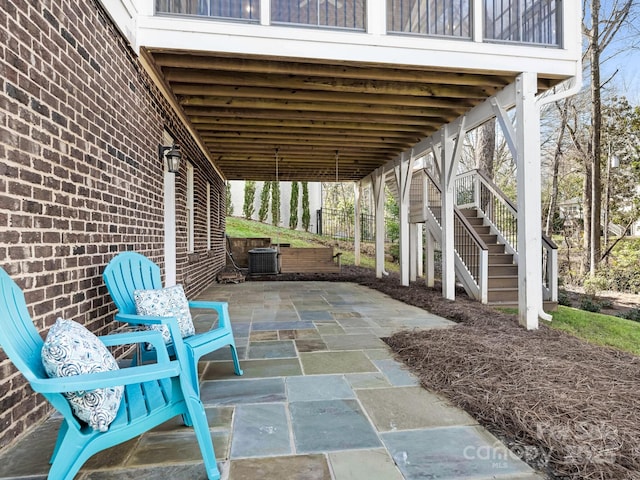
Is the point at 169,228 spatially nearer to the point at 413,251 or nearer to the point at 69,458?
the point at 69,458

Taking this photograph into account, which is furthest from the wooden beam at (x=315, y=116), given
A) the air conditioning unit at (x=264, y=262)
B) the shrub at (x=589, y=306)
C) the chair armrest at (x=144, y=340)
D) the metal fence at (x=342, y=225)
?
the metal fence at (x=342, y=225)

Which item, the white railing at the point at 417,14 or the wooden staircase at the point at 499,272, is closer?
the white railing at the point at 417,14

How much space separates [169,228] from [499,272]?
5.19 metres

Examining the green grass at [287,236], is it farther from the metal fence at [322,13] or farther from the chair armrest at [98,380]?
the chair armrest at [98,380]

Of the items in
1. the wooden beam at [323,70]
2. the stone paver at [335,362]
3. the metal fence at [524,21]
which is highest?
the metal fence at [524,21]

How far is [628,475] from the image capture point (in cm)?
148

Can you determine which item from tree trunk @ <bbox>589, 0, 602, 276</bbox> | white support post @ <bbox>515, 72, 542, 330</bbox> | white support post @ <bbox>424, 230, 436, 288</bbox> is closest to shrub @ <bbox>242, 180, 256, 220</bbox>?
white support post @ <bbox>424, 230, 436, 288</bbox>

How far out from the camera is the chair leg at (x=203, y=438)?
4.83 ft

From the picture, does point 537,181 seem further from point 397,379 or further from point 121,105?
point 121,105

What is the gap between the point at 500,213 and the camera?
6.92 meters

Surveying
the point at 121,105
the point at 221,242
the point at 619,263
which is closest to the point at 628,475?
the point at 121,105

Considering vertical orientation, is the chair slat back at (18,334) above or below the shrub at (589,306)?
above

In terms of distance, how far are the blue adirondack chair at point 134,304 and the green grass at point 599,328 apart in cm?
404

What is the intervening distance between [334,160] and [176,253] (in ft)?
15.2
